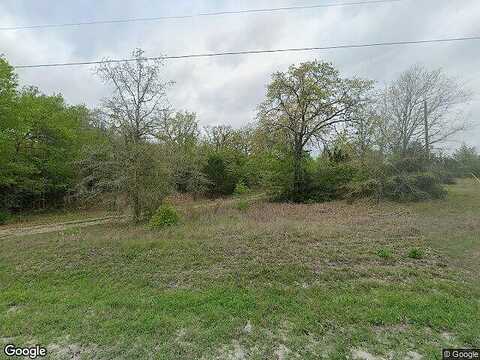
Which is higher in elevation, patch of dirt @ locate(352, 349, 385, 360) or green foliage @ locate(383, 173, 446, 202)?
green foliage @ locate(383, 173, 446, 202)

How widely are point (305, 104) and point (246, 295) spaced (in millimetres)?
15408

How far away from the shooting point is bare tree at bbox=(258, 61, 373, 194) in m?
17.0

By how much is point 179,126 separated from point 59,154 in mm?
13912

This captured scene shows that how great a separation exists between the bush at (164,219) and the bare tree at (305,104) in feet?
35.6

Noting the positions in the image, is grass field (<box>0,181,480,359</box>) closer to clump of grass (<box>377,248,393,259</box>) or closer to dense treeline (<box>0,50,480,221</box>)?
clump of grass (<box>377,248,393,259</box>)

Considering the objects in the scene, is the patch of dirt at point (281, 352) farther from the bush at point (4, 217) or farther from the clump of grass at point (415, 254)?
the bush at point (4, 217)

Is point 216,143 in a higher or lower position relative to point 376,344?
higher

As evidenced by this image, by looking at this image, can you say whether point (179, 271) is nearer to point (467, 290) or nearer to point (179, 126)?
point (467, 290)

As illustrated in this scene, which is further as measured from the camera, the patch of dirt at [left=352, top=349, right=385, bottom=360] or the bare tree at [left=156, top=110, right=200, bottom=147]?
the bare tree at [left=156, top=110, right=200, bottom=147]

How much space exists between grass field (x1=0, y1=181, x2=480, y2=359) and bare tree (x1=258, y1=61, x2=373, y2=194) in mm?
11668

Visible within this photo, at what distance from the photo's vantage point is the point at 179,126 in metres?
29.3

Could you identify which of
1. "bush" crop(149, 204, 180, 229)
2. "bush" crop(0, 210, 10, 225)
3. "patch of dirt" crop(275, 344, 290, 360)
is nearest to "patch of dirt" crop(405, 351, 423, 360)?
"patch of dirt" crop(275, 344, 290, 360)

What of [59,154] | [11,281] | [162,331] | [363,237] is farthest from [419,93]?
[59,154]

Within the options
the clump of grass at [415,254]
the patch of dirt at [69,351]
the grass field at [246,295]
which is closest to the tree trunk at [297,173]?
the grass field at [246,295]
